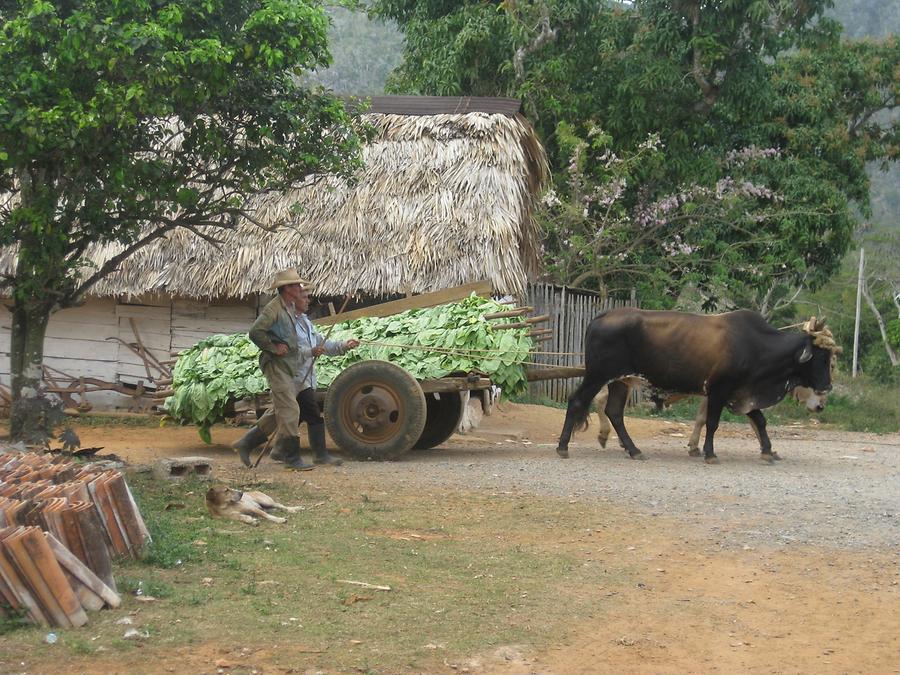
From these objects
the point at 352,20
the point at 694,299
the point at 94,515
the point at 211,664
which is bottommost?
the point at 211,664

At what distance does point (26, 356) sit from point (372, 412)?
3346mm

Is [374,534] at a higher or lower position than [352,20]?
lower

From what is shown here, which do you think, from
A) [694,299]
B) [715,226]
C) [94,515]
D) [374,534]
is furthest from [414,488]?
[694,299]

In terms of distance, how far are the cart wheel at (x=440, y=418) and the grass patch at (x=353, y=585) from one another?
3.37m

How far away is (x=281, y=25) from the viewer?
31.7ft

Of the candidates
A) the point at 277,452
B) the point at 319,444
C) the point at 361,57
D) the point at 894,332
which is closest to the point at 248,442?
the point at 277,452

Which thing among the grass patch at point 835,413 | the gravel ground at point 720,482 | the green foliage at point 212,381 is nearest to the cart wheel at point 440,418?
the gravel ground at point 720,482

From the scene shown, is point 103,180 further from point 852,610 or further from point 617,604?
point 852,610

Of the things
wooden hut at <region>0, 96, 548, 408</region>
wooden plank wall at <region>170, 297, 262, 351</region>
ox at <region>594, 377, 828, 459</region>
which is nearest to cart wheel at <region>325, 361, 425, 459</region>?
ox at <region>594, 377, 828, 459</region>

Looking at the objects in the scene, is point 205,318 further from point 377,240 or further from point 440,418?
point 440,418

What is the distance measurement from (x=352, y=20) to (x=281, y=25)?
64.0 meters

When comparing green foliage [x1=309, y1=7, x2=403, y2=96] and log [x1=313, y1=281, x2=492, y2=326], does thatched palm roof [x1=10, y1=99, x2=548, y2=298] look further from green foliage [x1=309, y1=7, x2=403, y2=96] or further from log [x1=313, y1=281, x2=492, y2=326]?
green foliage [x1=309, y1=7, x2=403, y2=96]

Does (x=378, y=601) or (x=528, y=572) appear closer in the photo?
(x=378, y=601)

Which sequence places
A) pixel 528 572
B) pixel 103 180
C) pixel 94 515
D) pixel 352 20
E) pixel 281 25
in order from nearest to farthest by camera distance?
1. pixel 94 515
2. pixel 528 572
3. pixel 281 25
4. pixel 103 180
5. pixel 352 20
